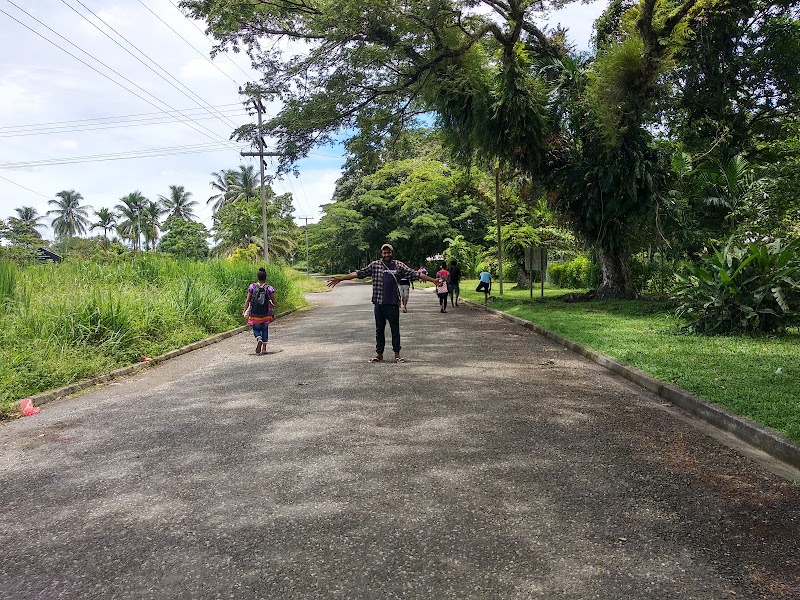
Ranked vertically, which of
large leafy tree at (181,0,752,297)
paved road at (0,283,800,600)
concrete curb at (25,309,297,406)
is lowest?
paved road at (0,283,800,600)

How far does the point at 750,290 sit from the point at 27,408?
39.1 ft

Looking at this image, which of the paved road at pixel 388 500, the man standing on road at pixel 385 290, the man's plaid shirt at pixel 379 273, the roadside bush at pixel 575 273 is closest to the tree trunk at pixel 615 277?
the roadside bush at pixel 575 273

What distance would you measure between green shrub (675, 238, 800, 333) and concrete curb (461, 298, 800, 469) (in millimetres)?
3293

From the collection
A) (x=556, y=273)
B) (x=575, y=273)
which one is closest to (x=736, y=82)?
(x=575, y=273)

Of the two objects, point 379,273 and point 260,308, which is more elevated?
point 379,273

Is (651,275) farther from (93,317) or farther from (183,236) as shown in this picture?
(183,236)

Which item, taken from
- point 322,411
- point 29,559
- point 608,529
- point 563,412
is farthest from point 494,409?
point 29,559

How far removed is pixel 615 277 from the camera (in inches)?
777

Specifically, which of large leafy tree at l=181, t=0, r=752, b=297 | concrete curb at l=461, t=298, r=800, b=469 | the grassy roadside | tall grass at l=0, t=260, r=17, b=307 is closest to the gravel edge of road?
concrete curb at l=461, t=298, r=800, b=469

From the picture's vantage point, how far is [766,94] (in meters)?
19.7

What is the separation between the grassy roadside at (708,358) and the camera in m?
5.93

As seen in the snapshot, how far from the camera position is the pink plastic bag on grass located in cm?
694

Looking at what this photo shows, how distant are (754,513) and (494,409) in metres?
2.92

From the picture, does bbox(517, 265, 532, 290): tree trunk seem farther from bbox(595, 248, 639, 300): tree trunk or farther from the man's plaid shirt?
the man's plaid shirt
